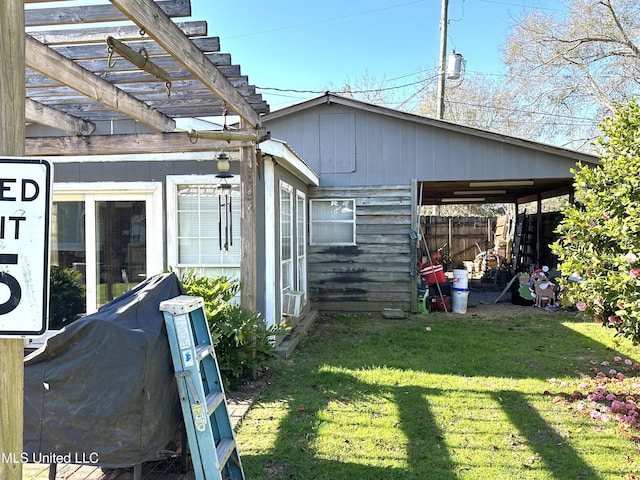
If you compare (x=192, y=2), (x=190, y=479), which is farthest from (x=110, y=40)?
(x=190, y=479)

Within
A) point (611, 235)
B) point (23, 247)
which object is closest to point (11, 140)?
point (23, 247)

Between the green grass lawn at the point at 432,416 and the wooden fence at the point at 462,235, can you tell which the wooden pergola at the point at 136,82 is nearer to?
the green grass lawn at the point at 432,416

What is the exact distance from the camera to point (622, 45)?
12758mm

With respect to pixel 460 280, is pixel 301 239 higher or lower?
higher

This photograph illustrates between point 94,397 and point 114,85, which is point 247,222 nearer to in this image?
point 114,85

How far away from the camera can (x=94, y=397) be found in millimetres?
2182

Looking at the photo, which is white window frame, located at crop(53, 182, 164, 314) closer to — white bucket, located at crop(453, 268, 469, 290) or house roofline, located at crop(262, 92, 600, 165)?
house roofline, located at crop(262, 92, 600, 165)

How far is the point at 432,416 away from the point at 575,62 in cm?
1374

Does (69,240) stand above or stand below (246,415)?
above

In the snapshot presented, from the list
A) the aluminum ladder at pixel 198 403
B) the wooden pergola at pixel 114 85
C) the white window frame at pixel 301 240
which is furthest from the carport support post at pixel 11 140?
the white window frame at pixel 301 240

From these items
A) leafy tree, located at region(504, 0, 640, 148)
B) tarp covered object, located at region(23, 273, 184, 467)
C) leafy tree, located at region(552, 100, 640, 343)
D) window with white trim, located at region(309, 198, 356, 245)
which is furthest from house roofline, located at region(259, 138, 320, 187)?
leafy tree, located at region(504, 0, 640, 148)

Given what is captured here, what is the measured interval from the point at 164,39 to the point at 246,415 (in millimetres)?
2769

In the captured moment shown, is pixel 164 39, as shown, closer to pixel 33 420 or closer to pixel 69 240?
pixel 33 420

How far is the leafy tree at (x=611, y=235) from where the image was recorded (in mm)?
3416
